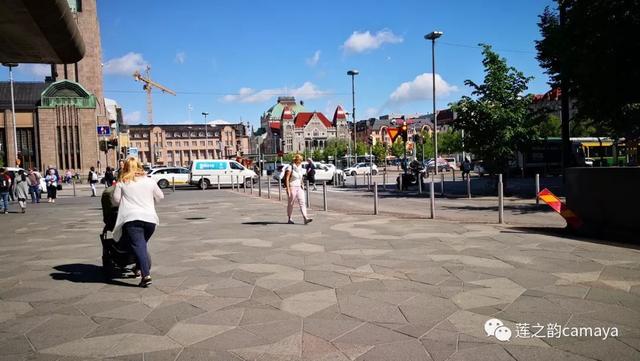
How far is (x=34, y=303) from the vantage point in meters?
5.06

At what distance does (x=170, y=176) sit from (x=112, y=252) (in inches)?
1245

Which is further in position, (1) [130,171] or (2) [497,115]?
(2) [497,115]

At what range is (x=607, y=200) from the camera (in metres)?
8.70

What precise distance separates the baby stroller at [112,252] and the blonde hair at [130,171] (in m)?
0.43

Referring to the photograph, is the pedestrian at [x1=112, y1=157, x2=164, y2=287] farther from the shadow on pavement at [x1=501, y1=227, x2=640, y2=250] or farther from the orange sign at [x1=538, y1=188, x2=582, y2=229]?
the orange sign at [x1=538, y1=188, x2=582, y2=229]

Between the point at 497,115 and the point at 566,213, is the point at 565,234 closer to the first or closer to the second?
the point at 566,213

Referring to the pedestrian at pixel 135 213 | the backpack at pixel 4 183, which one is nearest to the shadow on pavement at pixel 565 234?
the pedestrian at pixel 135 213

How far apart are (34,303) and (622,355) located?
539cm

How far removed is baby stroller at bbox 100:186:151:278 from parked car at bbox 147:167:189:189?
3069 centimetres

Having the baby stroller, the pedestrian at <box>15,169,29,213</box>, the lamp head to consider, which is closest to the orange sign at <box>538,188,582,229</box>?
the baby stroller

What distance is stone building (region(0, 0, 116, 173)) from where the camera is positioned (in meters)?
64.2

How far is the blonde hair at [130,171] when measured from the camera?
577 centimetres

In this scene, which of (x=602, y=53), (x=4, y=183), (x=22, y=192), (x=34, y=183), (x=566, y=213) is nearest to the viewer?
(x=566, y=213)

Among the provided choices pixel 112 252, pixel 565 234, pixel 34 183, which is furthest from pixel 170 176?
pixel 565 234
